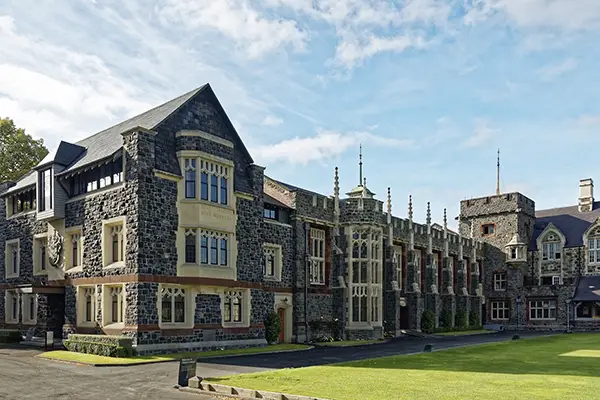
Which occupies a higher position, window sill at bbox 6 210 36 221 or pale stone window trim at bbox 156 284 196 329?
window sill at bbox 6 210 36 221

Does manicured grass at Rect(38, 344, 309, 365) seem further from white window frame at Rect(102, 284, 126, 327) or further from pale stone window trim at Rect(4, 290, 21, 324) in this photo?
pale stone window trim at Rect(4, 290, 21, 324)

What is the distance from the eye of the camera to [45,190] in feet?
100

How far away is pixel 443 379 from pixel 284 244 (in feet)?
57.7

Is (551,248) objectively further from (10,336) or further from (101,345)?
(10,336)

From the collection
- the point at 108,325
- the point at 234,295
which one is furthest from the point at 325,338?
the point at 108,325

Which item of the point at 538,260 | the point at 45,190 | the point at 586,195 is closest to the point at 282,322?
the point at 45,190

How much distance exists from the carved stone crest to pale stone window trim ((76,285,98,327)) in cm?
272

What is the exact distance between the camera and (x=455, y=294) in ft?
174

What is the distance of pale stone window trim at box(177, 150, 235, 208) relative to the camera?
27.5 m

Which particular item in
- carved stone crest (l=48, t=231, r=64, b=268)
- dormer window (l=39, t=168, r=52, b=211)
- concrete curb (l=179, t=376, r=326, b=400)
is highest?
dormer window (l=39, t=168, r=52, b=211)

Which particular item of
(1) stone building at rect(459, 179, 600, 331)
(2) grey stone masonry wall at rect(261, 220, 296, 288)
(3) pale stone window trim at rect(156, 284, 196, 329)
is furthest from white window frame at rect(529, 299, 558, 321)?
(3) pale stone window trim at rect(156, 284, 196, 329)

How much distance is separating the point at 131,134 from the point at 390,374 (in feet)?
50.1

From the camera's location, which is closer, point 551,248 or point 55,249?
point 55,249

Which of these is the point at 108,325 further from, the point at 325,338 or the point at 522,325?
the point at 522,325
